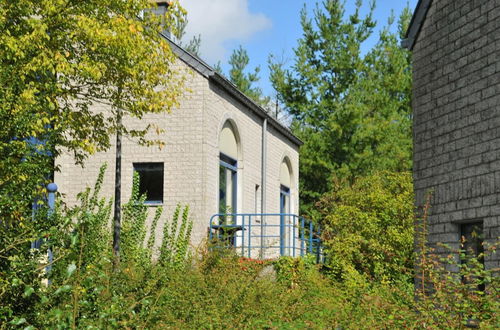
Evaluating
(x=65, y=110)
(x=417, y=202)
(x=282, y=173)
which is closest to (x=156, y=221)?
(x=65, y=110)

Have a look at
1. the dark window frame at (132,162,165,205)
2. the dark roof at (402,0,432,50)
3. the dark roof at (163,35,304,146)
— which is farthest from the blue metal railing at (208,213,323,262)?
the dark roof at (402,0,432,50)

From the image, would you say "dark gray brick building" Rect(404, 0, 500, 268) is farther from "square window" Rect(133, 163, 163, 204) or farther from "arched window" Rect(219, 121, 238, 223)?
"arched window" Rect(219, 121, 238, 223)

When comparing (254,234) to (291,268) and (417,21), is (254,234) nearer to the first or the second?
(291,268)

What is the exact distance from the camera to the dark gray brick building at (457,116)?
12695 millimetres

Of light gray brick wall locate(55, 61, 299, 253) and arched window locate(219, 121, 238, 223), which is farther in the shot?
arched window locate(219, 121, 238, 223)

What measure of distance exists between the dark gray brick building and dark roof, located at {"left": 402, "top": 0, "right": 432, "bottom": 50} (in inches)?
0.7

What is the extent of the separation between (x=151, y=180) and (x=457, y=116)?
961 centimetres

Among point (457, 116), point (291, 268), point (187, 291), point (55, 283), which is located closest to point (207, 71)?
point (291, 268)

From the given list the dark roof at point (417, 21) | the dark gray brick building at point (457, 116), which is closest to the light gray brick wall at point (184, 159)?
the dark roof at point (417, 21)

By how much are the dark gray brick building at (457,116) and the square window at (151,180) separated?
26.6ft

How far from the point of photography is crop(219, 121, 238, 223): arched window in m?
22.4

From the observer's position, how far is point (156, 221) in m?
20.3

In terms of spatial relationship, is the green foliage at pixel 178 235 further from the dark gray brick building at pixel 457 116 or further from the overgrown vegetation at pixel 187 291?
the dark gray brick building at pixel 457 116

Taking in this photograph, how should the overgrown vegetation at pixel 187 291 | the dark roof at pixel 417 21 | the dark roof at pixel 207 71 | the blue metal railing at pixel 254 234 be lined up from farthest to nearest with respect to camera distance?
the dark roof at pixel 207 71 → the blue metal railing at pixel 254 234 → the dark roof at pixel 417 21 → the overgrown vegetation at pixel 187 291
